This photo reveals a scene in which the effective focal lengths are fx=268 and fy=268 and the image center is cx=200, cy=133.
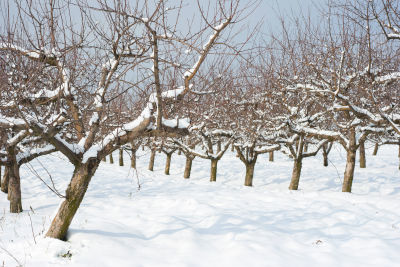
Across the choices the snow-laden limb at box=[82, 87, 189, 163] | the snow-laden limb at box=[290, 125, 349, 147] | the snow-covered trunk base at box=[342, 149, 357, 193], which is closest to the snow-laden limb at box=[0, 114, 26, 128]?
the snow-laden limb at box=[82, 87, 189, 163]

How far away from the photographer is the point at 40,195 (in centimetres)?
977

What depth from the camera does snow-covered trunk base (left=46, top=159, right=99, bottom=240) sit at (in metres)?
4.15

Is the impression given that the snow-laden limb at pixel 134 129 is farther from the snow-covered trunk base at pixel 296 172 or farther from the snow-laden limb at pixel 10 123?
Result: the snow-covered trunk base at pixel 296 172

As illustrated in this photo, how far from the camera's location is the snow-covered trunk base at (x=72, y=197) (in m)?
4.15

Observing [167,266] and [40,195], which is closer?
[167,266]

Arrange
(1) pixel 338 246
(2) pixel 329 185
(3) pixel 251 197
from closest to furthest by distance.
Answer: (1) pixel 338 246, (3) pixel 251 197, (2) pixel 329 185

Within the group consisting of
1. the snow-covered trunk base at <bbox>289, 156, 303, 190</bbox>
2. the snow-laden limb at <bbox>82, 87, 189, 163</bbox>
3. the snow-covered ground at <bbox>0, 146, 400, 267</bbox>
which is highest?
the snow-laden limb at <bbox>82, 87, 189, 163</bbox>

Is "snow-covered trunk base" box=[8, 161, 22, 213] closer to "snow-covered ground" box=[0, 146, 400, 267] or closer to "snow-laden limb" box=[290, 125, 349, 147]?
"snow-covered ground" box=[0, 146, 400, 267]

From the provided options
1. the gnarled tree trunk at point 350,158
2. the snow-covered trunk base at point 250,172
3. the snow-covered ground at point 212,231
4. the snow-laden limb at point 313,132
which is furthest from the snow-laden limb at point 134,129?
the snow-covered trunk base at point 250,172

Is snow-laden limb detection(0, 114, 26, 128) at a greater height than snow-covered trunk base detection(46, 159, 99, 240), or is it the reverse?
snow-laden limb detection(0, 114, 26, 128)

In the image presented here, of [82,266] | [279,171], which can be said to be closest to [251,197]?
[82,266]

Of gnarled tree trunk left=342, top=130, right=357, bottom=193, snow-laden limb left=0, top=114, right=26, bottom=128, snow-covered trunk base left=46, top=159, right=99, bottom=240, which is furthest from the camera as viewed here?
gnarled tree trunk left=342, top=130, right=357, bottom=193

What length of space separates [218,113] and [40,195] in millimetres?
7952

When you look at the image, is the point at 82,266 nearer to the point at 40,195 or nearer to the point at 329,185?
the point at 40,195
